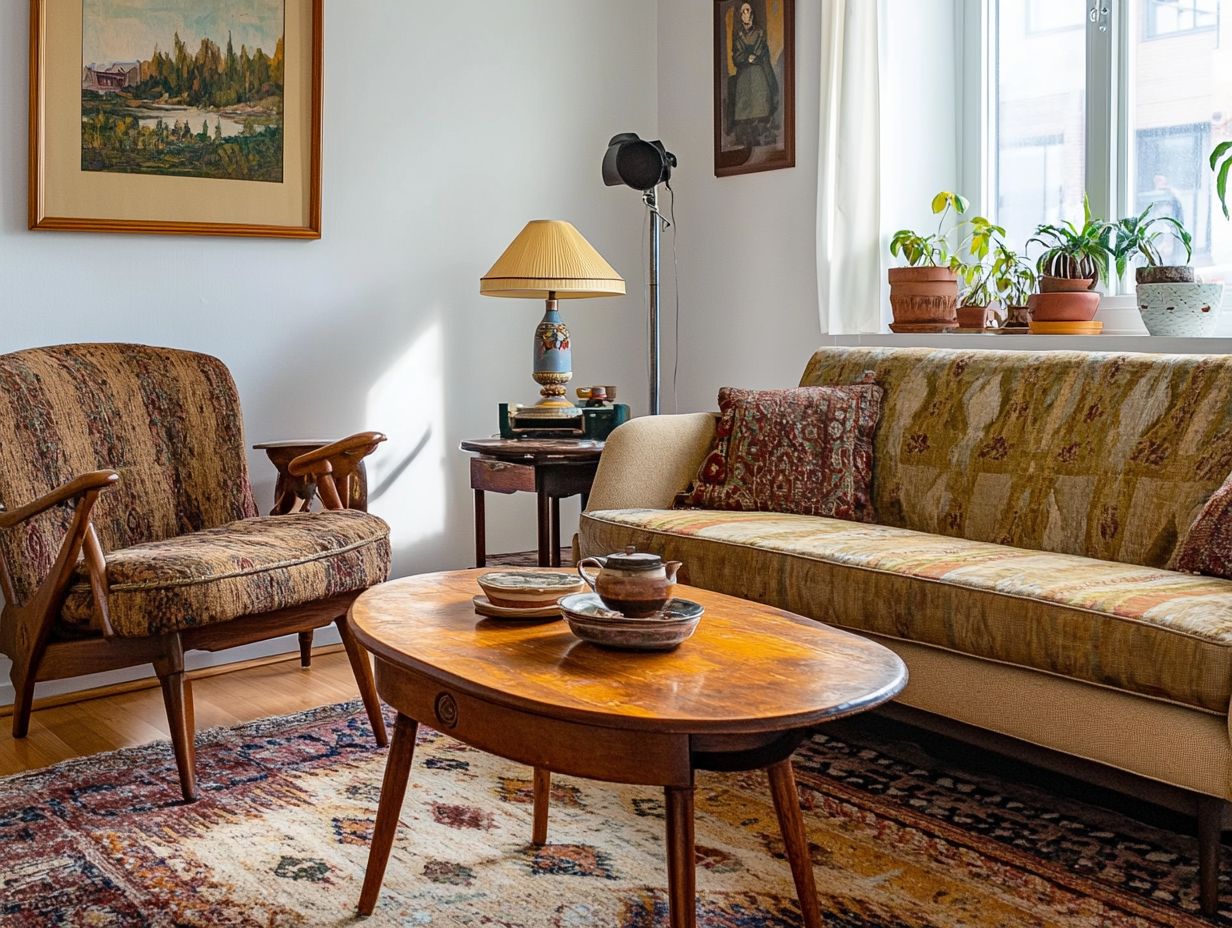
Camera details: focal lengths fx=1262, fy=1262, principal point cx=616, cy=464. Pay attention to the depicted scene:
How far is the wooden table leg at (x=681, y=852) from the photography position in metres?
1.50

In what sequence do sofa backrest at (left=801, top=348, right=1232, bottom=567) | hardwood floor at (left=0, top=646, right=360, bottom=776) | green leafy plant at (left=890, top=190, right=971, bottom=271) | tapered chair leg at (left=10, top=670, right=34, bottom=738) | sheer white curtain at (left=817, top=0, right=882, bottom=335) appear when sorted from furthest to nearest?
1. sheer white curtain at (left=817, top=0, right=882, bottom=335)
2. green leafy plant at (left=890, top=190, right=971, bottom=271)
3. hardwood floor at (left=0, top=646, right=360, bottom=776)
4. tapered chair leg at (left=10, top=670, right=34, bottom=738)
5. sofa backrest at (left=801, top=348, right=1232, bottom=567)

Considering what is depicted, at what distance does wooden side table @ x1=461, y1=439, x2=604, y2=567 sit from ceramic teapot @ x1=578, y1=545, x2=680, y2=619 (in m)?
1.56

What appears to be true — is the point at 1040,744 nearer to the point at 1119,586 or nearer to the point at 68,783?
the point at 1119,586

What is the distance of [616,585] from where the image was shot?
1.76 metres

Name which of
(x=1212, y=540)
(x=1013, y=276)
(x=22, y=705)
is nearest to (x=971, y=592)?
(x=1212, y=540)

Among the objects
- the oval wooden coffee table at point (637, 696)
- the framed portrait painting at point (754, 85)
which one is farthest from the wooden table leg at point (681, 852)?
the framed portrait painting at point (754, 85)

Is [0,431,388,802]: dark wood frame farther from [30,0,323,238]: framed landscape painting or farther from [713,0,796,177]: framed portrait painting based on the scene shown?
[713,0,796,177]: framed portrait painting

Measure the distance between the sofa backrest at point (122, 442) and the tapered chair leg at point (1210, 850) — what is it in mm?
2191

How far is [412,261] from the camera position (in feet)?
12.6

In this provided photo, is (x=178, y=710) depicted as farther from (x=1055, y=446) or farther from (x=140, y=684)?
(x=1055, y=446)

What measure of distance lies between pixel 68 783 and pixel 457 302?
76.2 inches

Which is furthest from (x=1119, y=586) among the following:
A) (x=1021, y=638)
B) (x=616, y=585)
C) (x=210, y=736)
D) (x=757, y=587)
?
(x=210, y=736)

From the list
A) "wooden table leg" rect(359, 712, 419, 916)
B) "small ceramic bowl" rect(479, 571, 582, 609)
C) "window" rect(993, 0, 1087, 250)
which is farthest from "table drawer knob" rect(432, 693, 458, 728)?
"window" rect(993, 0, 1087, 250)

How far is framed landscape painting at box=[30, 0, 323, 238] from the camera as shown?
10.3 feet
